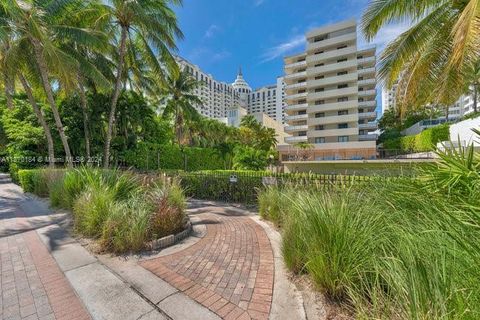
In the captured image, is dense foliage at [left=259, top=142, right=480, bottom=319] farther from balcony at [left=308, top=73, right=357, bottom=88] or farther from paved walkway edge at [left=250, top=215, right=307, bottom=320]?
balcony at [left=308, top=73, right=357, bottom=88]

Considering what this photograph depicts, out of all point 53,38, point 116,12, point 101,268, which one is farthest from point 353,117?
point 101,268

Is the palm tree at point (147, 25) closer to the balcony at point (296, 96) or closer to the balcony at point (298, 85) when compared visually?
the balcony at point (296, 96)

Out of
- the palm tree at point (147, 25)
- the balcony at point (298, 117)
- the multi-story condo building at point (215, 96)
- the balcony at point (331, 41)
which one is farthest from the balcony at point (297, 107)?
the multi-story condo building at point (215, 96)

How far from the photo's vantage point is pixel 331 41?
150 ft

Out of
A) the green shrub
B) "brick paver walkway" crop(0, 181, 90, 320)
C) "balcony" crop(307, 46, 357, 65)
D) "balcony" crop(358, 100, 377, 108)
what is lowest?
"brick paver walkway" crop(0, 181, 90, 320)

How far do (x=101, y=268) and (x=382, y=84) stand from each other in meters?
10.4

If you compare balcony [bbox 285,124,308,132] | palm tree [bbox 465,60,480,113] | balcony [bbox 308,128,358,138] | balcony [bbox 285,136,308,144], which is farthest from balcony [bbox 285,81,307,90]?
palm tree [bbox 465,60,480,113]

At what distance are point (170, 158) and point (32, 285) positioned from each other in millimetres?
22906

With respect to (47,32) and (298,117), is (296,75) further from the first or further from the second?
(47,32)

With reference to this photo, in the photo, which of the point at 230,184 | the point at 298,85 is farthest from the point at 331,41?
the point at 230,184

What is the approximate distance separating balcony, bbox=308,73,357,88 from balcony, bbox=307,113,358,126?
6.73m

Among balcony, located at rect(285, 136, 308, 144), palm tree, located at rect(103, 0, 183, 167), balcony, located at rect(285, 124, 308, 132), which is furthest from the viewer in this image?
balcony, located at rect(285, 124, 308, 132)

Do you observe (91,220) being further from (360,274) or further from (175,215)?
(360,274)

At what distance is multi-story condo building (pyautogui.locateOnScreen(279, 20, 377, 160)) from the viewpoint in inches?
1729
